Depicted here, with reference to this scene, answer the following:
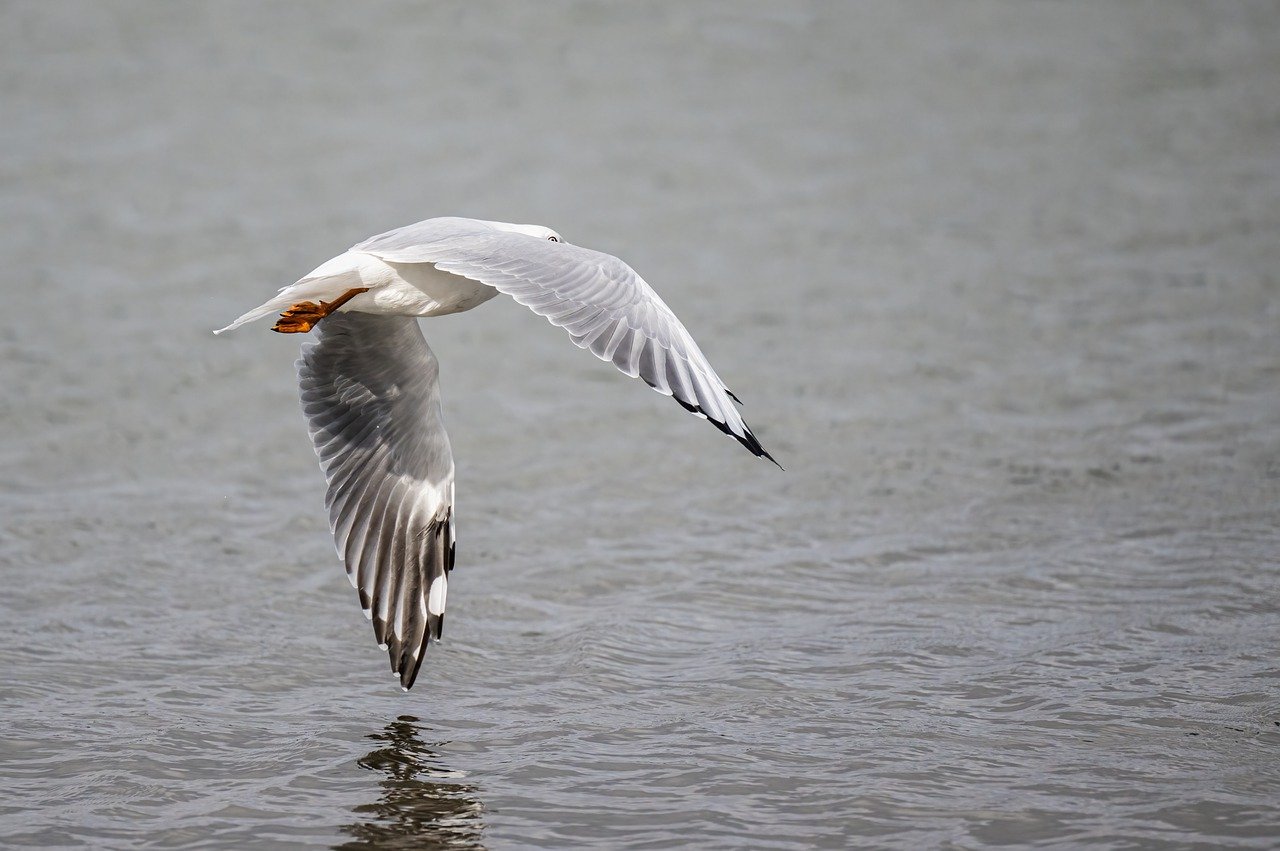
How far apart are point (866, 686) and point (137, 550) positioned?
3.43m

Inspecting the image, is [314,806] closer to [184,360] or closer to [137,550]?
[137,550]

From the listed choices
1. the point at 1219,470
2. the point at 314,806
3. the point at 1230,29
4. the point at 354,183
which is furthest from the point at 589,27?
the point at 314,806

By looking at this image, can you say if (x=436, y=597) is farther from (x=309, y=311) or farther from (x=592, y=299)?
(x=592, y=299)

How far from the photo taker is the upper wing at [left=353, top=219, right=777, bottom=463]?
4766 mm

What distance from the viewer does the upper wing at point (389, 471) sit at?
20.6 ft

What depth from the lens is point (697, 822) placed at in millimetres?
5188

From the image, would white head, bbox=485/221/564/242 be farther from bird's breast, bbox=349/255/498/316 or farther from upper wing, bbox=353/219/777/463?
bird's breast, bbox=349/255/498/316

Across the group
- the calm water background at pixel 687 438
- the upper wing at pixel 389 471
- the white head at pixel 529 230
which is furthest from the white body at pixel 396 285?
the calm water background at pixel 687 438

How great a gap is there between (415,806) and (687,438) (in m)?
4.17

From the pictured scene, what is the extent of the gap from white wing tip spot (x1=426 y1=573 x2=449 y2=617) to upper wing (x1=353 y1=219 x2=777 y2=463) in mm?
1308

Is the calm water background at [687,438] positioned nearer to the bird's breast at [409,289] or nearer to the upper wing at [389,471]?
the upper wing at [389,471]

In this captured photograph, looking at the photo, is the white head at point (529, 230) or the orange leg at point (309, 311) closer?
the orange leg at point (309, 311)

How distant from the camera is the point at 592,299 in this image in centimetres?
514

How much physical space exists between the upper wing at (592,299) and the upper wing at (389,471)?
688 mm
